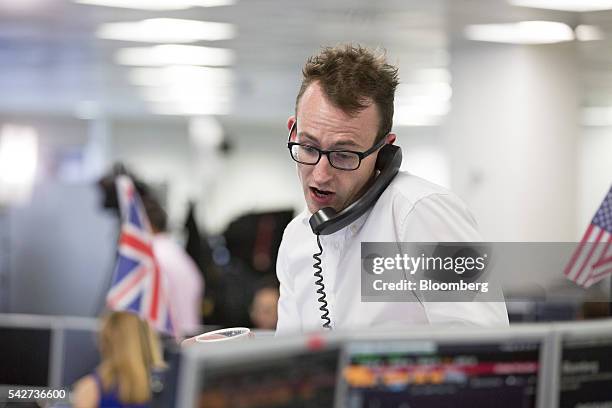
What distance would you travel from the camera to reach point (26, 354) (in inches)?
150

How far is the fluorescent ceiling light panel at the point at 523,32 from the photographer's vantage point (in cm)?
702

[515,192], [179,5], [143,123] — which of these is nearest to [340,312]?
[179,5]

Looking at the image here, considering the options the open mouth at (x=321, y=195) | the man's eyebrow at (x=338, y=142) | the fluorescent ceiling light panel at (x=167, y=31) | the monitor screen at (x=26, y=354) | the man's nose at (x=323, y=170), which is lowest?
the monitor screen at (x=26, y=354)

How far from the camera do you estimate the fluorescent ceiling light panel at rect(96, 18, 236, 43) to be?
7.39 meters

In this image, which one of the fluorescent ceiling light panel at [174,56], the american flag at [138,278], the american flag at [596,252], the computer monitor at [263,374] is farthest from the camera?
the fluorescent ceiling light panel at [174,56]

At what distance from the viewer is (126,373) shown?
1.29 m

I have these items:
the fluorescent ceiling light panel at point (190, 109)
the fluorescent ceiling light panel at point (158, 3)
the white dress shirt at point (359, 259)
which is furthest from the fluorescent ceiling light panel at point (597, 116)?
the white dress shirt at point (359, 259)

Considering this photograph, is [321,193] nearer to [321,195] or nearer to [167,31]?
[321,195]

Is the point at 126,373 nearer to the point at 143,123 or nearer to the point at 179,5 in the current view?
the point at 179,5

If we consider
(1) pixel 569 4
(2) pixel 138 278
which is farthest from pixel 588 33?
(2) pixel 138 278

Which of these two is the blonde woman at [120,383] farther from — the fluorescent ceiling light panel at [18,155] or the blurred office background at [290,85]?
the fluorescent ceiling light panel at [18,155]

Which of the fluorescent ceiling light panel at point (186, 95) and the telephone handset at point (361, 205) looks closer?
the telephone handset at point (361, 205)

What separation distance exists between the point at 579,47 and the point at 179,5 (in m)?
2.96

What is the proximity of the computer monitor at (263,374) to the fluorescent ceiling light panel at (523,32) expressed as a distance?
6.05 meters
